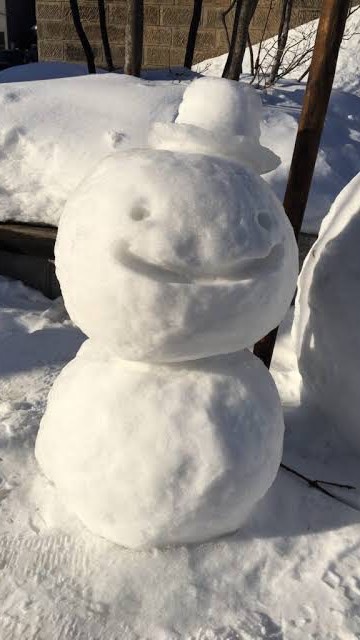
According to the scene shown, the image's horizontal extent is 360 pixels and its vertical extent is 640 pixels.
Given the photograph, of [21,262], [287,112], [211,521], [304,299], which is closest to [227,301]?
[211,521]

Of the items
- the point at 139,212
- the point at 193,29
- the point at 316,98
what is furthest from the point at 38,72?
the point at 139,212

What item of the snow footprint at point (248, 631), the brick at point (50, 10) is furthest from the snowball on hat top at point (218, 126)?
the brick at point (50, 10)

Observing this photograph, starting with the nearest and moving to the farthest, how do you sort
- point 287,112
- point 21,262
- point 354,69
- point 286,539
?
1. point 286,539
2. point 21,262
3. point 287,112
4. point 354,69

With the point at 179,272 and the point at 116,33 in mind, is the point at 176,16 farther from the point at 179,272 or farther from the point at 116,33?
the point at 179,272

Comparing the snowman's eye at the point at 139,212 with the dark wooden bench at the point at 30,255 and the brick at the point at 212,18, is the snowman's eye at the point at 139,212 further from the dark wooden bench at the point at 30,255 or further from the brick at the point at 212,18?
the brick at the point at 212,18

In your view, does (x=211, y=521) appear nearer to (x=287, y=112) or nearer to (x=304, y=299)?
(x=304, y=299)

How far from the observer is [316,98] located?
1693 mm

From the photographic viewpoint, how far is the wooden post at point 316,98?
64.4 inches

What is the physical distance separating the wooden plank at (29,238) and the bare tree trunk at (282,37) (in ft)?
7.99

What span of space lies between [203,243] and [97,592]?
811 mm

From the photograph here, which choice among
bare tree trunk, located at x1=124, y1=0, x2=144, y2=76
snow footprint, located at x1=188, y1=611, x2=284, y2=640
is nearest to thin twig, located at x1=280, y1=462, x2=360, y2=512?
snow footprint, located at x1=188, y1=611, x2=284, y2=640

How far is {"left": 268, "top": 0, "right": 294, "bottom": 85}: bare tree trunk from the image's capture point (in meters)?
4.61

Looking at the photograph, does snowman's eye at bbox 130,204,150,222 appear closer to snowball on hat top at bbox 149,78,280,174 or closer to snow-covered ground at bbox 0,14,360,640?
snowball on hat top at bbox 149,78,280,174

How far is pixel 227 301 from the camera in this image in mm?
1195
